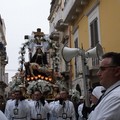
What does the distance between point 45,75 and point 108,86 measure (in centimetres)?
1889

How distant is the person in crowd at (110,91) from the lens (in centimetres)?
271

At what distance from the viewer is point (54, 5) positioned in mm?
39375

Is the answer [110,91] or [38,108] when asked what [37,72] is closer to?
[38,108]

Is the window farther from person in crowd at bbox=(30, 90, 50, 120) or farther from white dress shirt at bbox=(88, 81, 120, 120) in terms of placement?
white dress shirt at bbox=(88, 81, 120, 120)

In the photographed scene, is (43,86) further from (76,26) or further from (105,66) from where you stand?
(105,66)

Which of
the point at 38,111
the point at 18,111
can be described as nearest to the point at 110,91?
the point at 18,111

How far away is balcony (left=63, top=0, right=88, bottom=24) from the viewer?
20453 millimetres

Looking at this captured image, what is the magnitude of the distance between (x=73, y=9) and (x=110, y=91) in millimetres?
19054

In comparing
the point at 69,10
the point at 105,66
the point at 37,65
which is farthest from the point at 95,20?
the point at 105,66

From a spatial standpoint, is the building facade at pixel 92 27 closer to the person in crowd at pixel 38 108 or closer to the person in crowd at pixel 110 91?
the person in crowd at pixel 38 108

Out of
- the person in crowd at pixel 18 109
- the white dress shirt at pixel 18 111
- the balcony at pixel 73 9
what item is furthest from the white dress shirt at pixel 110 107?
the balcony at pixel 73 9

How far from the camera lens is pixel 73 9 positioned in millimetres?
21672

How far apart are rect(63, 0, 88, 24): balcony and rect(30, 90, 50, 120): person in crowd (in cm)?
963

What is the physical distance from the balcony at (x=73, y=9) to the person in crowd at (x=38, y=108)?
9633 mm
